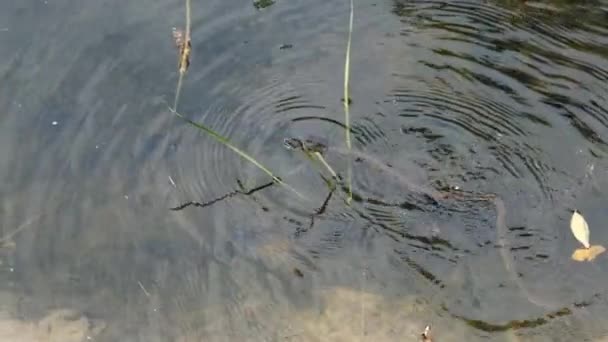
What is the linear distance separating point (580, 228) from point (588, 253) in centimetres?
13

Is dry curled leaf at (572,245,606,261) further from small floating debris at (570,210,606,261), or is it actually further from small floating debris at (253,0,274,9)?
small floating debris at (253,0,274,9)

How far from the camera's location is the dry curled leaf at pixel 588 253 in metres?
3.81

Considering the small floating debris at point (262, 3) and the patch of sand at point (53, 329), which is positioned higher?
the small floating debris at point (262, 3)

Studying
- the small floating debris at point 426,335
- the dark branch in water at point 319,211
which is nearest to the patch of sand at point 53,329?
the dark branch in water at point 319,211

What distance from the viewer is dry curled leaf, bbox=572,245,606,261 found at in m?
3.81

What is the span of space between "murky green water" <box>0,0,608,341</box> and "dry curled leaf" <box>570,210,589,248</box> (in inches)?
1.5

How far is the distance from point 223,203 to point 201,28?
4.42ft

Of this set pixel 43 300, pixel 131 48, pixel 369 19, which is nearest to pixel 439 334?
pixel 43 300

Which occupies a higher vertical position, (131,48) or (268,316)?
(131,48)

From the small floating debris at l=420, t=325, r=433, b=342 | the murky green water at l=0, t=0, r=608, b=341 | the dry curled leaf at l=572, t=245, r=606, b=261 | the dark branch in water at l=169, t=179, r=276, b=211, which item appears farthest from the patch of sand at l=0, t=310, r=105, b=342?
the dry curled leaf at l=572, t=245, r=606, b=261

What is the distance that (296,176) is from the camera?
4.20 metres

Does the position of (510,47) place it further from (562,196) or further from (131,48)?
(131,48)

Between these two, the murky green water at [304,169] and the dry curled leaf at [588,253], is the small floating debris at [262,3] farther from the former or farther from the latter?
the dry curled leaf at [588,253]

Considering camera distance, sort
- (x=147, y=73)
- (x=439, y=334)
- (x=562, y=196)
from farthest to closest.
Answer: (x=147, y=73), (x=562, y=196), (x=439, y=334)
